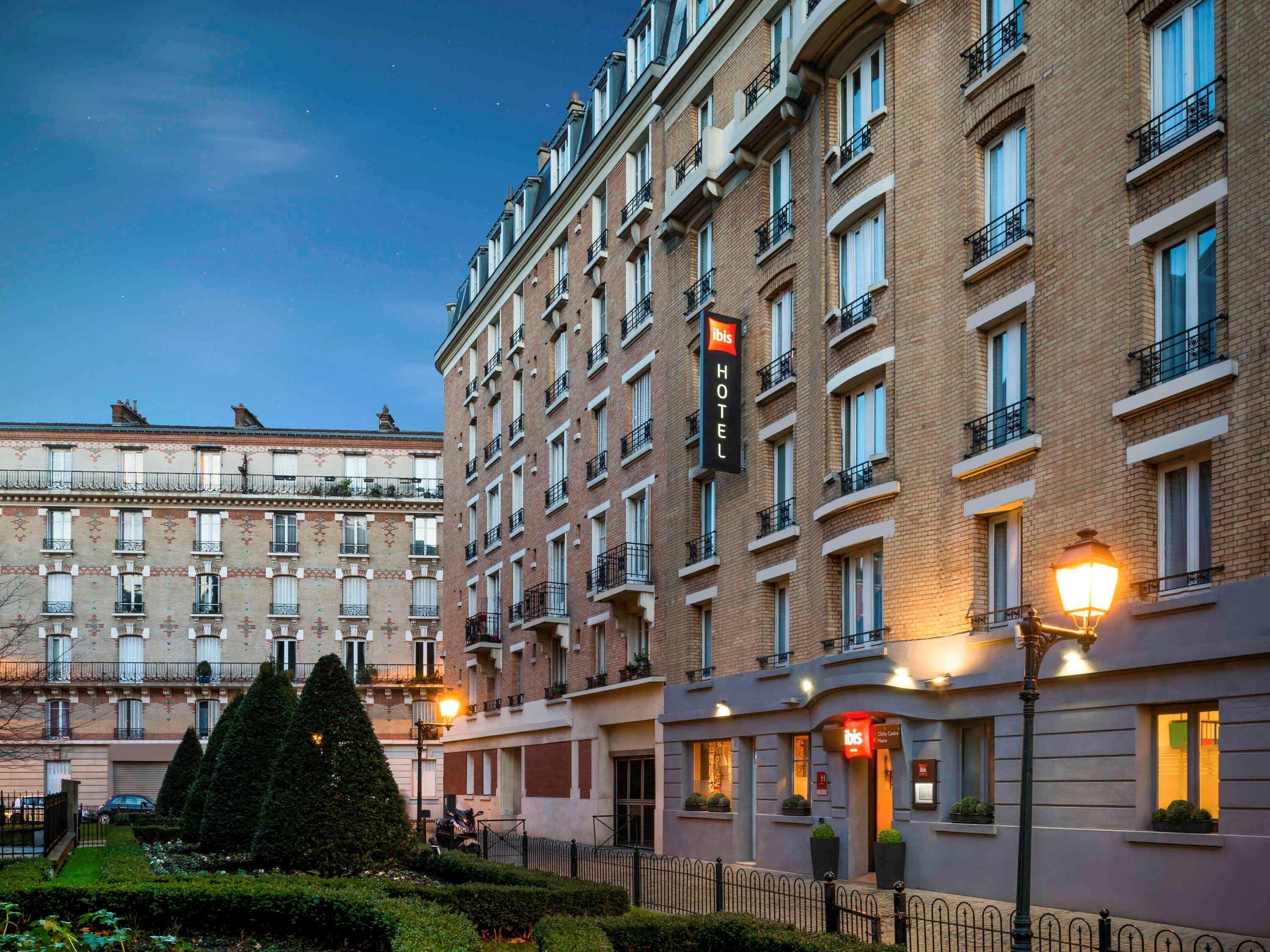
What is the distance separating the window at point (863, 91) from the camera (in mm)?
23828

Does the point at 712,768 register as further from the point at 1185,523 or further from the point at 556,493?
the point at 1185,523

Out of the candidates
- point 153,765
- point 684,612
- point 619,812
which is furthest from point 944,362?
point 153,765

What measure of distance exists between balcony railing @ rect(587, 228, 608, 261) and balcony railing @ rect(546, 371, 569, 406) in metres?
3.88

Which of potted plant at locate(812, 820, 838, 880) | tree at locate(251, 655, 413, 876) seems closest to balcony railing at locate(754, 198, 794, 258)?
potted plant at locate(812, 820, 838, 880)

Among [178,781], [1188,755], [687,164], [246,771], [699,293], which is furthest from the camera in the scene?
[178,781]

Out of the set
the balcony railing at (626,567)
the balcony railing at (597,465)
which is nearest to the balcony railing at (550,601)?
the balcony railing at (597,465)

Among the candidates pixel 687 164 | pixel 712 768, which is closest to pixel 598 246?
pixel 687 164

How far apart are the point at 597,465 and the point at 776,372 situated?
1153 cm

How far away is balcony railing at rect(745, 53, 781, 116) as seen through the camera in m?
27.5

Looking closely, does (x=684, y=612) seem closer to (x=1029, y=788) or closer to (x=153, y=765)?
(x=1029, y=788)

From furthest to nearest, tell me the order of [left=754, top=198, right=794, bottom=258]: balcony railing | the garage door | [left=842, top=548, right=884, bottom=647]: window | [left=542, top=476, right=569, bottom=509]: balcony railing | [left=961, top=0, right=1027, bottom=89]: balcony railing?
the garage door
[left=542, top=476, right=569, bottom=509]: balcony railing
[left=754, top=198, right=794, bottom=258]: balcony railing
[left=842, top=548, right=884, bottom=647]: window
[left=961, top=0, right=1027, bottom=89]: balcony railing

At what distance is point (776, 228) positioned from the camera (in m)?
27.7

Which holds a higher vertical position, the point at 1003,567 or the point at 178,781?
the point at 1003,567

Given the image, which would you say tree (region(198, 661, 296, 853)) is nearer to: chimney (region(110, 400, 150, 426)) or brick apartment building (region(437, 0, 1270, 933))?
brick apartment building (region(437, 0, 1270, 933))
